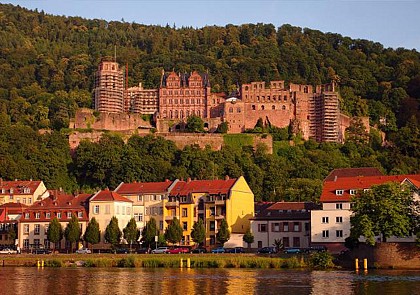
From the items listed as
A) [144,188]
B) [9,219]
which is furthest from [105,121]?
[144,188]

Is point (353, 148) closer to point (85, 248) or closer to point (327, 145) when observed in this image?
point (327, 145)

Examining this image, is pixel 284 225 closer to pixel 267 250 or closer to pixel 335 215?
pixel 267 250

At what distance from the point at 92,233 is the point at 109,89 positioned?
255 feet

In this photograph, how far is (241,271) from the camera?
248 feet

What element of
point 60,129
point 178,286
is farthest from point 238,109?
point 178,286

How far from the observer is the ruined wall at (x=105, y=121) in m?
153

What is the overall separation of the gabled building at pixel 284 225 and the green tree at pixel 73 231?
63.6 ft

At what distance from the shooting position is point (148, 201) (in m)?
105

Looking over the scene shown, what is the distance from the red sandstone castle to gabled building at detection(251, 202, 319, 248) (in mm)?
62135

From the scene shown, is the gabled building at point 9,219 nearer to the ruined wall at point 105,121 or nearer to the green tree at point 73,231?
the green tree at point 73,231

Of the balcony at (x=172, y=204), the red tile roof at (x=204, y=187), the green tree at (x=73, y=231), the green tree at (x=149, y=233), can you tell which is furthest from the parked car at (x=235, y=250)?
the green tree at (x=73, y=231)

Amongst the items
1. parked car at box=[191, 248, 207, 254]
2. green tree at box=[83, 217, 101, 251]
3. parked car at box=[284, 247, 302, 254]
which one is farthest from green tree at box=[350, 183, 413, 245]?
green tree at box=[83, 217, 101, 251]

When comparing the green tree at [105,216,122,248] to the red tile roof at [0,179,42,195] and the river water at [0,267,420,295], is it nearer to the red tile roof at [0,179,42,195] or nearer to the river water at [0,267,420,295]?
the river water at [0,267,420,295]

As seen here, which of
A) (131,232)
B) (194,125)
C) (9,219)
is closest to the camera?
(131,232)
